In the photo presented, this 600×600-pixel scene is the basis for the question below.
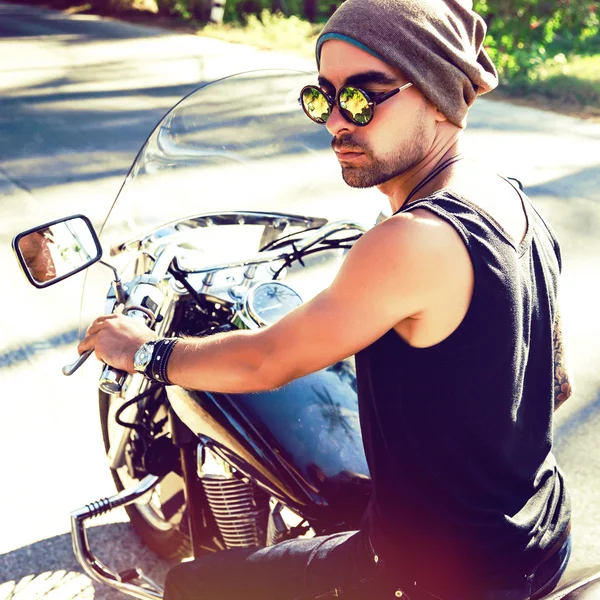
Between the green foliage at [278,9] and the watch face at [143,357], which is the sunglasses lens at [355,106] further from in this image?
the green foliage at [278,9]

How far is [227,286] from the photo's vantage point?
2123mm

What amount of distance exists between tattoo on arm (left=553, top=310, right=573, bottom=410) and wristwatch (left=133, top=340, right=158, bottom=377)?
0.92m

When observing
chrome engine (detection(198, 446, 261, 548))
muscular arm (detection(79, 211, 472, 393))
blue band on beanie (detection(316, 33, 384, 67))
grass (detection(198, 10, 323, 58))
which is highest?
blue band on beanie (detection(316, 33, 384, 67))

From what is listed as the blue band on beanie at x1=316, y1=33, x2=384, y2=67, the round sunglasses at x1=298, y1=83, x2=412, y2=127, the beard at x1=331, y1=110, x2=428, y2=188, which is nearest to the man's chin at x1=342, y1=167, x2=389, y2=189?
the beard at x1=331, y1=110, x2=428, y2=188

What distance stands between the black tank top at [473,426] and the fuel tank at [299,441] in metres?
0.30

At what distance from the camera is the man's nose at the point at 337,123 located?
167 centimetres

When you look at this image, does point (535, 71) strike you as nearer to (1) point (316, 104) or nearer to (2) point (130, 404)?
(1) point (316, 104)

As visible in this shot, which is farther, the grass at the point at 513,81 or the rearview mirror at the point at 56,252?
the grass at the point at 513,81

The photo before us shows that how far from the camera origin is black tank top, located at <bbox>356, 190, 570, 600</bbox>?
1.31m

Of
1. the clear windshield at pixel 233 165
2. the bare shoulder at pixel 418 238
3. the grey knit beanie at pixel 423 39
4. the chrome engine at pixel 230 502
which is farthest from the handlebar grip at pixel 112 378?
the grey knit beanie at pixel 423 39

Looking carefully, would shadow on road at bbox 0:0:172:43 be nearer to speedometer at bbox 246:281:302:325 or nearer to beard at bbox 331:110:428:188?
speedometer at bbox 246:281:302:325

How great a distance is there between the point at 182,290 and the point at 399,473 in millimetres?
879

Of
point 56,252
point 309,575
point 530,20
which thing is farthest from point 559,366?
point 530,20

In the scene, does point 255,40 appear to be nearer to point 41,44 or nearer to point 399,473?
point 41,44
